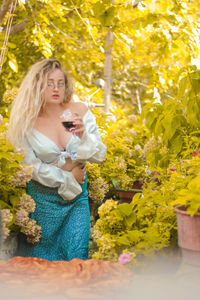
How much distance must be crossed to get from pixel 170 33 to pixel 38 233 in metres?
2.26

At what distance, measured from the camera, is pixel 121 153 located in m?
3.98

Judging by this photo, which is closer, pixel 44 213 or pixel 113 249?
pixel 113 249

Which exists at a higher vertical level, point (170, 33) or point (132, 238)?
point (170, 33)

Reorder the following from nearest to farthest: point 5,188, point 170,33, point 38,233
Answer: point 5,188, point 38,233, point 170,33

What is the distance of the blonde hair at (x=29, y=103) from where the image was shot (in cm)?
267

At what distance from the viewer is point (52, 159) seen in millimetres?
2740

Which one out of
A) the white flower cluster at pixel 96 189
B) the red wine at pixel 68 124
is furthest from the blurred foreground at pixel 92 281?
the white flower cluster at pixel 96 189

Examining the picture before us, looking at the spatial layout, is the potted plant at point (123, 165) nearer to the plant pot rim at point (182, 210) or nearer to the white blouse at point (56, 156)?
the white blouse at point (56, 156)

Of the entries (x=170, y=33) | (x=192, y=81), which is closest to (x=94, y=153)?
(x=192, y=81)

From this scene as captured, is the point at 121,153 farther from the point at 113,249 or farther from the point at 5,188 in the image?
the point at 113,249

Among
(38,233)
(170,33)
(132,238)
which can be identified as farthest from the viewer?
(170,33)

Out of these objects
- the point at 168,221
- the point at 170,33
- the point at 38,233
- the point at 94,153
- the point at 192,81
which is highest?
the point at 170,33

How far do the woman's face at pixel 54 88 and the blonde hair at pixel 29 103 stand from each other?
0.03 meters

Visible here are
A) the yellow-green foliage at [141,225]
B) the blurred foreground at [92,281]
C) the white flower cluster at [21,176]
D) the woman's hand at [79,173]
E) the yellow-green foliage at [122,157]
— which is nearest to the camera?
the blurred foreground at [92,281]
